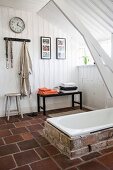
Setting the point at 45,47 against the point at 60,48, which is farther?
the point at 60,48

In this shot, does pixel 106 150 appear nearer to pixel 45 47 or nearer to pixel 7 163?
pixel 7 163

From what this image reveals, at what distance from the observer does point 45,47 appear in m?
4.49

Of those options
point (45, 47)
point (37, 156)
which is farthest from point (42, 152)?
point (45, 47)

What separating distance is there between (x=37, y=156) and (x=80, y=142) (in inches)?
23.5

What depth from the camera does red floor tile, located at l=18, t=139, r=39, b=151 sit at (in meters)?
2.54

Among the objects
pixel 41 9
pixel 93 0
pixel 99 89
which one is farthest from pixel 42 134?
pixel 41 9

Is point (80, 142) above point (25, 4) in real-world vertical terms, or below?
below

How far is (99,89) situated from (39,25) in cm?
222

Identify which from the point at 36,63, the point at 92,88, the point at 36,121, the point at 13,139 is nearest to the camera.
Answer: the point at 13,139

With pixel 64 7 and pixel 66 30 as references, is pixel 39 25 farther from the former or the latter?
pixel 64 7

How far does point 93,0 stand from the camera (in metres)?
3.04

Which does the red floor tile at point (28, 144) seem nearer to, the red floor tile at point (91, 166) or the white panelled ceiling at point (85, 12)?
the red floor tile at point (91, 166)

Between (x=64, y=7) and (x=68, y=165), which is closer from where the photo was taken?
(x=68, y=165)

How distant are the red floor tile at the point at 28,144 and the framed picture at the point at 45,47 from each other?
2391mm
